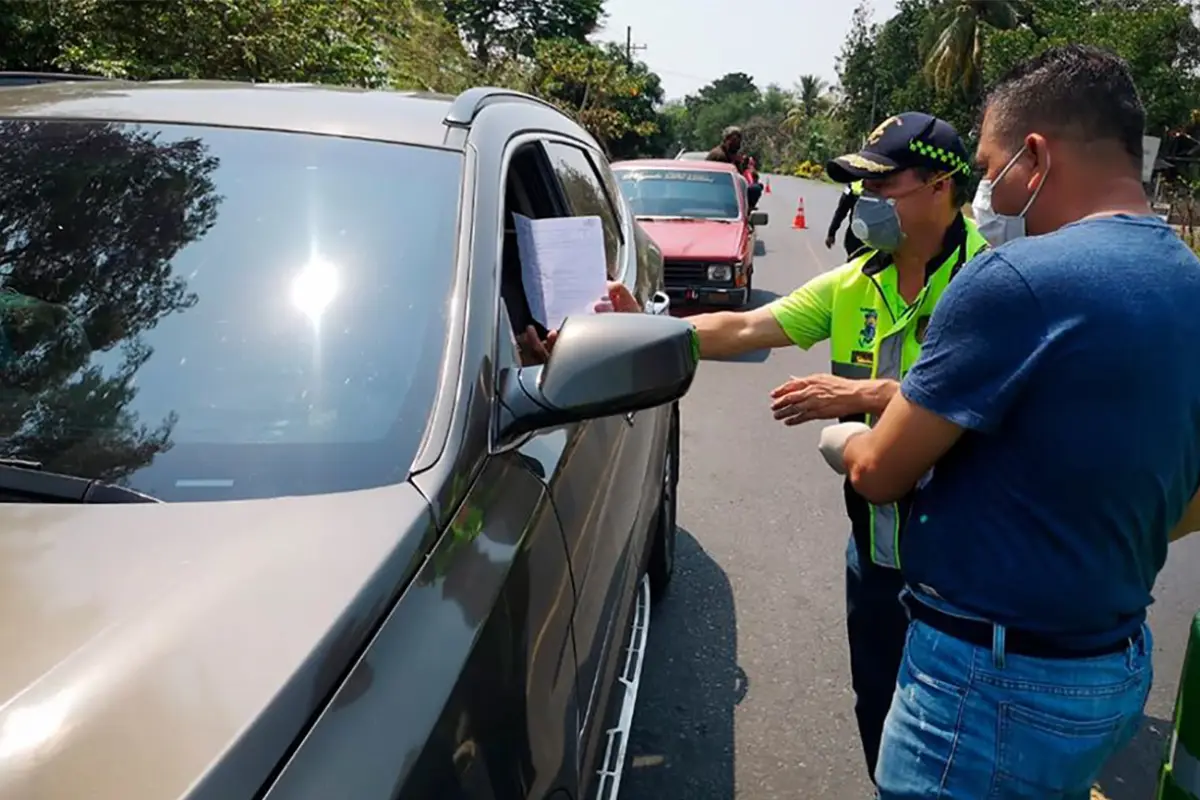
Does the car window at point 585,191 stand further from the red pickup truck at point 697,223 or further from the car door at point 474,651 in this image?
the red pickup truck at point 697,223

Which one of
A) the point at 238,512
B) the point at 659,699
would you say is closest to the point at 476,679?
the point at 238,512

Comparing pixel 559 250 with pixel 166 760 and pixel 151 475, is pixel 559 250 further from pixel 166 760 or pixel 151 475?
pixel 166 760

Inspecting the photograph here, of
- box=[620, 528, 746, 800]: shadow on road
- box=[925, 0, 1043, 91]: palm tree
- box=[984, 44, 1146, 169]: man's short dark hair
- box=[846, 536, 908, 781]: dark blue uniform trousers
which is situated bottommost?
box=[620, 528, 746, 800]: shadow on road

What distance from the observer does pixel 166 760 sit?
1050 mm

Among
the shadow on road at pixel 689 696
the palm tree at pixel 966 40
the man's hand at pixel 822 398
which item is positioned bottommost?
the shadow on road at pixel 689 696

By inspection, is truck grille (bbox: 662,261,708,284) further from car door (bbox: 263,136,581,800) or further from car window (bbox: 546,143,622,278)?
car door (bbox: 263,136,581,800)

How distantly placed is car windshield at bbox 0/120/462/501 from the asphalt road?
189 cm

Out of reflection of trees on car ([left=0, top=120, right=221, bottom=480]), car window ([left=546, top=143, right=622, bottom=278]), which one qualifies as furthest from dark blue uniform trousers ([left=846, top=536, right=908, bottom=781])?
reflection of trees on car ([left=0, top=120, right=221, bottom=480])

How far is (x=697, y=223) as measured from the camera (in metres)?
10.9

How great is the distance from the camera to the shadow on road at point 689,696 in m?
3.18

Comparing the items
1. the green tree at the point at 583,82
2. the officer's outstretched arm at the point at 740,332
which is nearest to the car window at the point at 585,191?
the officer's outstretched arm at the point at 740,332

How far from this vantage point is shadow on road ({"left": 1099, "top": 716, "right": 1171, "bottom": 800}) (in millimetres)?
3162

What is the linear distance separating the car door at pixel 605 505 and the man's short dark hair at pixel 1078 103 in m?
1.09

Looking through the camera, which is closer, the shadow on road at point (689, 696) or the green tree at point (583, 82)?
→ the shadow on road at point (689, 696)
